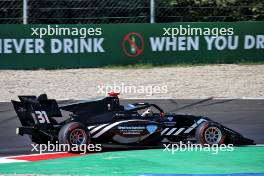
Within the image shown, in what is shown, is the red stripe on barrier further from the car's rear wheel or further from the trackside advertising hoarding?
the trackside advertising hoarding

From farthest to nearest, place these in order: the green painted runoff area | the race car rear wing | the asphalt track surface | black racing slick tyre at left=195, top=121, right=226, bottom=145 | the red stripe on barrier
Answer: the asphalt track surface
black racing slick tyre at left=195, top=121, right=226, bottom=145
the race car rear wing
the red stripe on barrier
the green painted runoff area

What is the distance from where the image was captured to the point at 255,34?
19734mm

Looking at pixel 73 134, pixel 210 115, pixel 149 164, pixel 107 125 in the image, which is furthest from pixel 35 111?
pixel 210 115

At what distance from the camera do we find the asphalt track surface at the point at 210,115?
1149 centimetres

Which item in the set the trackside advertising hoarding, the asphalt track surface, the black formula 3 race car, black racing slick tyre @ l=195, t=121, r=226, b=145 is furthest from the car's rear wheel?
the trackside advertising hoarding

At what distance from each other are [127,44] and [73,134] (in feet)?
29.9

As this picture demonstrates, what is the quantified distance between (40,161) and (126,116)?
4.99 ft

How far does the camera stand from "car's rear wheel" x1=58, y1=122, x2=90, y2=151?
33.9ft

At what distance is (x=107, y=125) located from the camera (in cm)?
1062

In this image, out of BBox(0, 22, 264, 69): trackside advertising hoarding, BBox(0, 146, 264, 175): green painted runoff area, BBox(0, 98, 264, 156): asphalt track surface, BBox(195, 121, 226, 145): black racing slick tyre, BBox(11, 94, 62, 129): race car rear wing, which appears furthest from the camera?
BBox(0, 22, 264, 69): trackside advertising hoarding

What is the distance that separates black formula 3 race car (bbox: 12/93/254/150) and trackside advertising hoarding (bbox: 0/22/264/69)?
8171 mm

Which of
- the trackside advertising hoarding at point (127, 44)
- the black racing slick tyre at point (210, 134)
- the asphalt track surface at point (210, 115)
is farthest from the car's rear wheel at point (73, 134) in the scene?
the trackside advertising hoarding at point (127, 44)

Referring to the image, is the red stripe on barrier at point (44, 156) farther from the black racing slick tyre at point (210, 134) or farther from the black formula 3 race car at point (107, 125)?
the black racing slick tyre at point (210, 134)

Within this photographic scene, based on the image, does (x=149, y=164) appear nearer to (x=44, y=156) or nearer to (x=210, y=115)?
(x=44, y=156)
